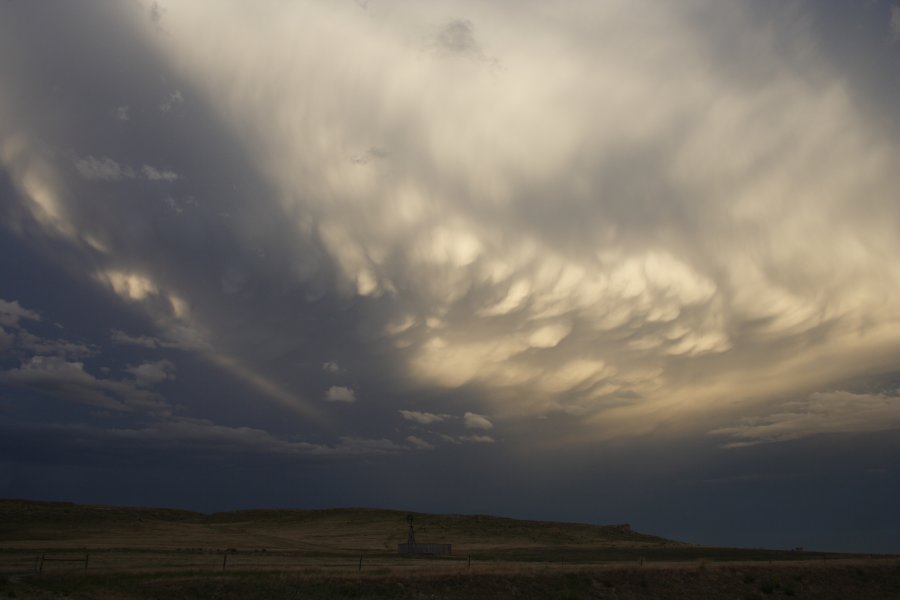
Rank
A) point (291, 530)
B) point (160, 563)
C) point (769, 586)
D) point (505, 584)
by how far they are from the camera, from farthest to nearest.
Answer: point (291, 530) < point (769, 586) < point (160, 563) < point (505, 584)

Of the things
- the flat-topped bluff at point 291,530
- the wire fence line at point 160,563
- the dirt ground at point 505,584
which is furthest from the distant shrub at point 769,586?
the flat-topped bluff at point 291,530

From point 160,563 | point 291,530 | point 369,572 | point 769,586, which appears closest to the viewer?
point 369,572

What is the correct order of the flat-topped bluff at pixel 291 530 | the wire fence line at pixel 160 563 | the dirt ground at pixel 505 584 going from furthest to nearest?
the flat-topped bluff at pixel 291 530 < the wire fence line at pixel 160 563 < the dirt ground at pixel 505 584

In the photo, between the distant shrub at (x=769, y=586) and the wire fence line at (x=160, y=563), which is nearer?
the wire fence line at (x=160, y=563)

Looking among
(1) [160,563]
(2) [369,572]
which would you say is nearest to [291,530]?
(1) [160,563]

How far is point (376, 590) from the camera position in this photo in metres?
44.3

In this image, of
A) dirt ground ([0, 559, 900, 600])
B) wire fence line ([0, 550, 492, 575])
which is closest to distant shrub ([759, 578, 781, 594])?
dirt ground ([0, 559, 900, 600])

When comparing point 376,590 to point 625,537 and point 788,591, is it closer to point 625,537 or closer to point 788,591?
point 788,591

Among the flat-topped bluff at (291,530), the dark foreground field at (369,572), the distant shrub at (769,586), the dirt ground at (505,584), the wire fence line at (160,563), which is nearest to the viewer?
the dirt ground at (505,584)

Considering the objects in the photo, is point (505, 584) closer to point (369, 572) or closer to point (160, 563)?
point (369, 572)

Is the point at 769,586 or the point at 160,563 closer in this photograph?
the point at 160,563

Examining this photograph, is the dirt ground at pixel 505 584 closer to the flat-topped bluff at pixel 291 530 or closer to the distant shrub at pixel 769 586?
the distant shrub at pixel 769 586

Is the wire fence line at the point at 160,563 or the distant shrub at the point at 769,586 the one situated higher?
the wire fence line at the point at 160,563

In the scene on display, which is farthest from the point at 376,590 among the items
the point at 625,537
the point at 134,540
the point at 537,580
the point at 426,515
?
the point at 426,515
